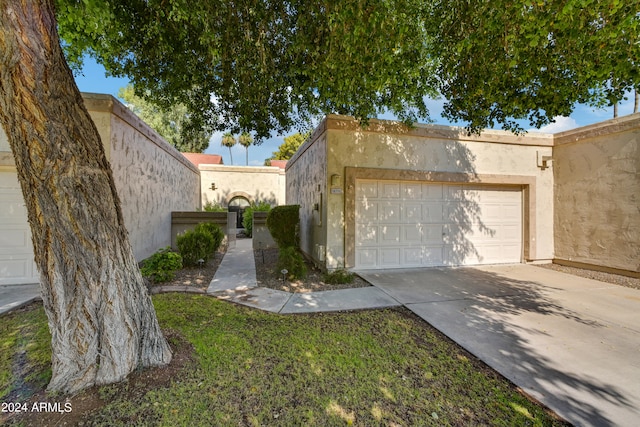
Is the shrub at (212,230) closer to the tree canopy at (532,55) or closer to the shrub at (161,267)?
the shrub at (161,267)

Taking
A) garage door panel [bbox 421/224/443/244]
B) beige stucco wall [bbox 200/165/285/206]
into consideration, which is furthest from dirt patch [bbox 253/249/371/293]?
beige stucco wall [bbox 200/165/285/206]

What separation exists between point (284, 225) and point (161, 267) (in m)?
3.03

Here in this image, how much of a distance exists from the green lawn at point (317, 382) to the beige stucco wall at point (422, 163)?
3100mm

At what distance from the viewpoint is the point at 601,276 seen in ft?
20.3

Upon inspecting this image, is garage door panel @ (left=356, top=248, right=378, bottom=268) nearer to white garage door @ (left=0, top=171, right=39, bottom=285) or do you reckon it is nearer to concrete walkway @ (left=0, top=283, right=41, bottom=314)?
concrete walkway @ (left=0, top=283, right=41, bottom=314)

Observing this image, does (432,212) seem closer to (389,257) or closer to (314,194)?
(389,257)

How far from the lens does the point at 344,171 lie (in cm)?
620

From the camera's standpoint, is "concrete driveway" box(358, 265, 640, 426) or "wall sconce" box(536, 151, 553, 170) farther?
"wall sconce" box(536, 151, 553, 170)

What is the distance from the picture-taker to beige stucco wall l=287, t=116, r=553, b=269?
20.3 ft

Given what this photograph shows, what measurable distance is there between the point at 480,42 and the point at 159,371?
17.5 feet

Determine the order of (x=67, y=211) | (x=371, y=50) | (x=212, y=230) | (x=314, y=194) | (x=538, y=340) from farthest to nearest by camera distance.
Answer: (x=212, y=230)
(x=314, y=194)
(x=371, y=50)
(x=538, y=340)
(x=67, y=211)

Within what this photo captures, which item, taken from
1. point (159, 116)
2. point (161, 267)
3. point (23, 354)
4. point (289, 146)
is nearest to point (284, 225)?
point (161, 267)

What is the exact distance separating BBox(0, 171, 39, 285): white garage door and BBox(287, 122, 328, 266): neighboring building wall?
234 inches

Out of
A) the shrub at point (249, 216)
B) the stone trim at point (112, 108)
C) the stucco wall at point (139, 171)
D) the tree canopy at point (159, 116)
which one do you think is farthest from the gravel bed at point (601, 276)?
the tree canopy at point (159, 116)
